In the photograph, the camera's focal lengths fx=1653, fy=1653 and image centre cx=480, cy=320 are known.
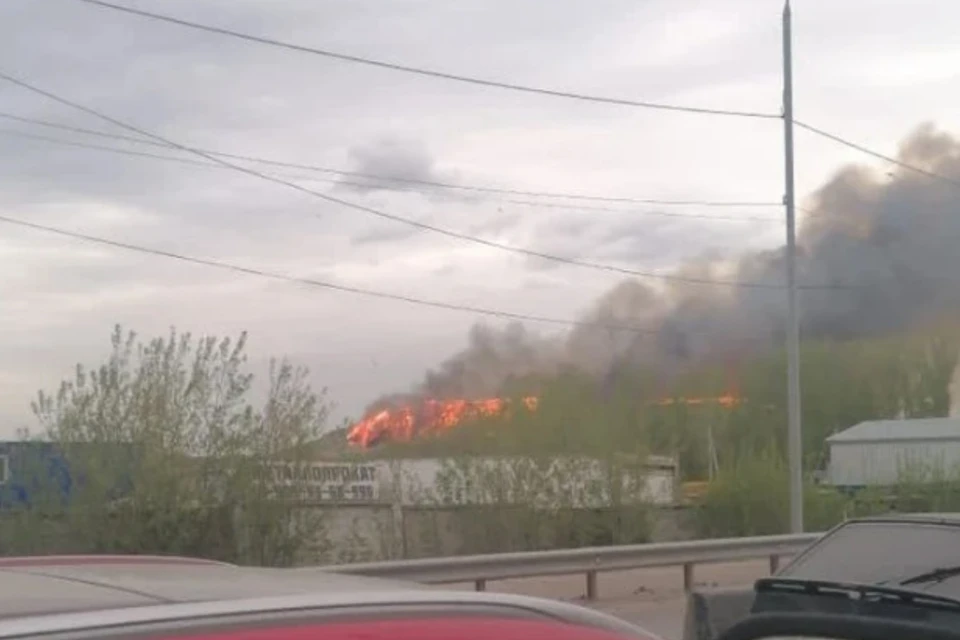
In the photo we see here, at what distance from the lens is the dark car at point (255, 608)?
2.28 m

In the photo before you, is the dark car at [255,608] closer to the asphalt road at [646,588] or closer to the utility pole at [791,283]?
the asphalt road at [646,588]

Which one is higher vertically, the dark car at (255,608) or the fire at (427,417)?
the fire at (427,417)

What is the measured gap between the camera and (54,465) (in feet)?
66.9

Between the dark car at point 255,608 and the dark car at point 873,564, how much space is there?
4.48 metres

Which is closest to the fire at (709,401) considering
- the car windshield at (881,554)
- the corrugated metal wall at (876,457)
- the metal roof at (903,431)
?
the corrugated metal wall at (876,457)

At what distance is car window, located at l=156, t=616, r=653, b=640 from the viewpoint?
7.70 ft

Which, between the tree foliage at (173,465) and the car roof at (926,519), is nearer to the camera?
the car roof at (926,519)

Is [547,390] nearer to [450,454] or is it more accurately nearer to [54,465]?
[450,454]

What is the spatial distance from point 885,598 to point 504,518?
20501 mm

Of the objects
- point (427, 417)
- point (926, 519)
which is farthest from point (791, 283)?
point (926, 519)

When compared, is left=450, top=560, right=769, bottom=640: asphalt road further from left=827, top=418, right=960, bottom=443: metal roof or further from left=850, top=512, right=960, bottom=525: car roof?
left=827, top=418, right=960, bottom=443: metal roof

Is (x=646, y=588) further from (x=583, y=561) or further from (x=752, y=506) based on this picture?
(x=752, y=506)

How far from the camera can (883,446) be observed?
45.4m

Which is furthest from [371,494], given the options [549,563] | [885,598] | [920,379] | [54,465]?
[920,379]
